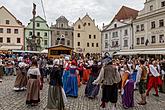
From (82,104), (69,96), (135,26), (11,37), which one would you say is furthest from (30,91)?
(11,37)

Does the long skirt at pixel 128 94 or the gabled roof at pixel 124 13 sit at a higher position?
the gabled roof at pixel 124 13

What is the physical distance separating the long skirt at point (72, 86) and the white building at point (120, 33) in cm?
4157

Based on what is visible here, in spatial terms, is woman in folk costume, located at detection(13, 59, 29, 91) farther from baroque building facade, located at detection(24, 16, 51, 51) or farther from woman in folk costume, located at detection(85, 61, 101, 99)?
baroque building facade, located at detection(24, 16, 51, 51)

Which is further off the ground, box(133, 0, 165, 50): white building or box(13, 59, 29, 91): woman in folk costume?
box(133, 0, 165, 50): white building

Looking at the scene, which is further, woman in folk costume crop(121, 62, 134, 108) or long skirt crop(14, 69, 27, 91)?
long skirt crop(14, 69, 27, 91)

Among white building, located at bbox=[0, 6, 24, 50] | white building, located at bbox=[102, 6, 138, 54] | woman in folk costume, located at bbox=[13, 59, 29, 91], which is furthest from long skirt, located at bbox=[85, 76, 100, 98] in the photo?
white building, located at bbox=[0, 6, 24, 50]

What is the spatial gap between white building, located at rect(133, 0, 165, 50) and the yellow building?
20065mm

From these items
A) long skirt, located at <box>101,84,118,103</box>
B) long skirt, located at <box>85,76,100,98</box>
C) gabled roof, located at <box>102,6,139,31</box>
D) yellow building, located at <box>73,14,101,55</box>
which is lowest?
long skirt, located at <box>85,76,100,98</box>

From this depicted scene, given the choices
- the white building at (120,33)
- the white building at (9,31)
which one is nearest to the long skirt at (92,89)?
the white building at (120,33)

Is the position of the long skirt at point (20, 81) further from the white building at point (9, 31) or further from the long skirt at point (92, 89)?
the white building at point (9, 31)

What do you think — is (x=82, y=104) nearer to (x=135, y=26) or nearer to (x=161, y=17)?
(x=161, y=17)

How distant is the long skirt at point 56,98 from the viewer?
9.17 meters

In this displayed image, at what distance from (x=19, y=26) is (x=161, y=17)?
105 feet

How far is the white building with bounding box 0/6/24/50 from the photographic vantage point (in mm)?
59969
